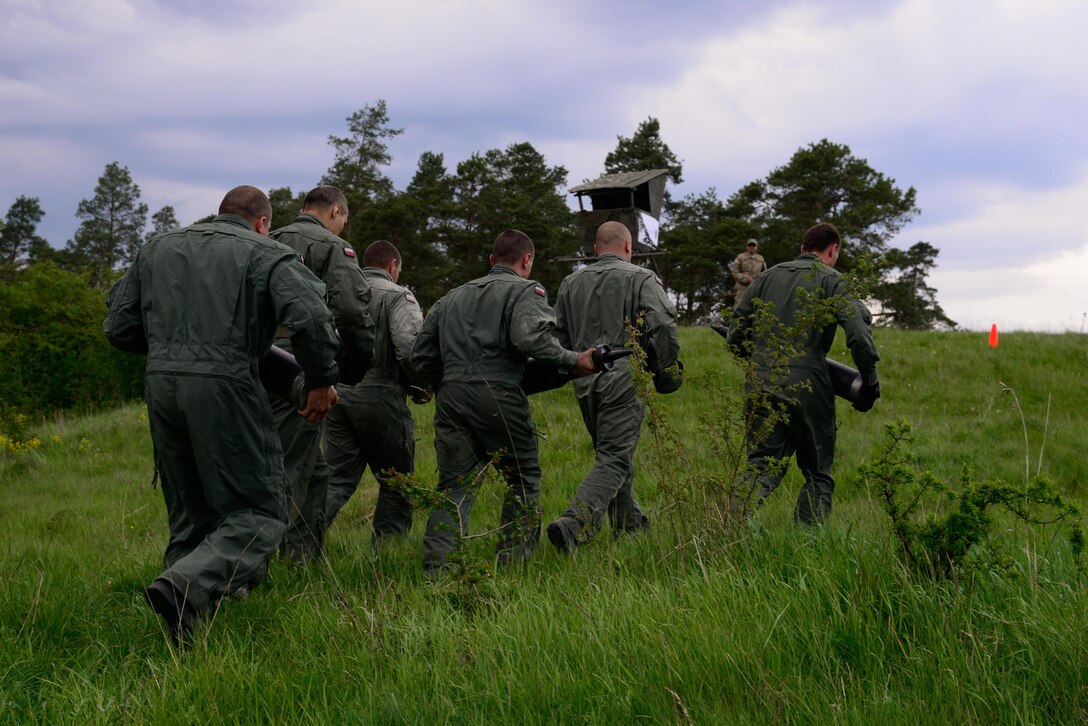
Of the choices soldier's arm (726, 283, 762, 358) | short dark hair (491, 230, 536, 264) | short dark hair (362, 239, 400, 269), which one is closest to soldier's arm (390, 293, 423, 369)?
short dark hair (362, 239, 400, 269)

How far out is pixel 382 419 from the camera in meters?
6.36

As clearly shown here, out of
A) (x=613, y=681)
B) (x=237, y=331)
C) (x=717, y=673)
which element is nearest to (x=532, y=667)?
(x=613, y=681)

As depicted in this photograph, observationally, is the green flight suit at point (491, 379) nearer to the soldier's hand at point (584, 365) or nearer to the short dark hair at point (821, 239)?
the soldier's hand at point (584, 365)

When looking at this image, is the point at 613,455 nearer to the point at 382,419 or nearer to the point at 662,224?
the point at 382,419

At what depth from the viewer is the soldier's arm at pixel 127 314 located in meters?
4.48

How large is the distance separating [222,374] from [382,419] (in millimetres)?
2280

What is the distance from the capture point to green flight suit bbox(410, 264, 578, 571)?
552 centimetres

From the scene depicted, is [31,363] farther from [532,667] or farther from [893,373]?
[532,667]

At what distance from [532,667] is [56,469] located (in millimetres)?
11338

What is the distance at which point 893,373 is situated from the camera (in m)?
15.1

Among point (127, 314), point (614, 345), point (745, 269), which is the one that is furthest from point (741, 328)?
point (745, 269)

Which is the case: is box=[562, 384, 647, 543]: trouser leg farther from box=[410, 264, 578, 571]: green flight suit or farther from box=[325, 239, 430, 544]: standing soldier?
box=[325, 239, 430, 544]: standing soldier

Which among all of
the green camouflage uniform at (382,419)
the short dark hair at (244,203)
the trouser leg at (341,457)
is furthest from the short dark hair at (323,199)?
the trouser leg at (341,457)

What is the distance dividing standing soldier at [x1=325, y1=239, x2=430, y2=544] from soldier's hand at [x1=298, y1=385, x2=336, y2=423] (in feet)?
5.17
